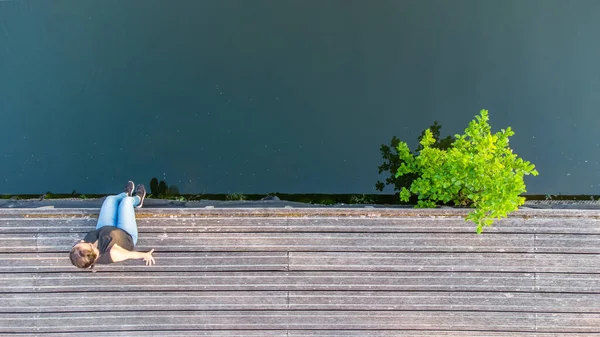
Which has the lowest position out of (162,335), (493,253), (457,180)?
(162,335)

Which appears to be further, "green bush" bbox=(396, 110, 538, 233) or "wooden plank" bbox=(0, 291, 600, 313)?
"wooden plank" bbox=(0, 291, 600, 313)

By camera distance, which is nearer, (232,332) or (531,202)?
(232,332)

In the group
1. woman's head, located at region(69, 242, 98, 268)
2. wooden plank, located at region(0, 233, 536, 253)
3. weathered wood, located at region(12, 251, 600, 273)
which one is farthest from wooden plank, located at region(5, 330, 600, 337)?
woman's head, located at region(69, 242, 98, 268)

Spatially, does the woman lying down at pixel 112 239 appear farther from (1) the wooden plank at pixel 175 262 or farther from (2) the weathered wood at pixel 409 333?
(2) the weathered wood at pixel 409 333

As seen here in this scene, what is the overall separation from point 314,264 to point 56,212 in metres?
1.83

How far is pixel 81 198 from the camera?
10.2 feet

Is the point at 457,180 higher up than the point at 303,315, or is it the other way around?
the point at 457,180

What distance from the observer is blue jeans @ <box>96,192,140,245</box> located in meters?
2.40

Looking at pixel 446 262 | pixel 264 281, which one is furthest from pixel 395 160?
pixel 264 281

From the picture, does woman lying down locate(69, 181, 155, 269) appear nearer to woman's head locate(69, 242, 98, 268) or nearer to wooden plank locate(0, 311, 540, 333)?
woman's head locate(69, 242, 98, 268)

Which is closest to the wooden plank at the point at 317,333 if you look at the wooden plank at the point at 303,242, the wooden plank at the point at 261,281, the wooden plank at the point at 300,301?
the wooden plank at the point at 300,301

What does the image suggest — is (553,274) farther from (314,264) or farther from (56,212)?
(56,212)

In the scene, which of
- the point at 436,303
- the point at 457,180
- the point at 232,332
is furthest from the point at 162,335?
the point at 457,180

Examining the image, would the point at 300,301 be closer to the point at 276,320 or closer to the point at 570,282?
the point at 276,320
